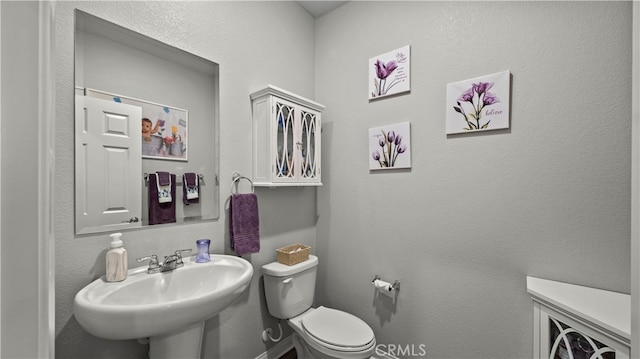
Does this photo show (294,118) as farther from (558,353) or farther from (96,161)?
(558,353)

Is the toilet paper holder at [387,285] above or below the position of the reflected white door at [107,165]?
below

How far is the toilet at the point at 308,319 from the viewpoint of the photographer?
1.27 meters

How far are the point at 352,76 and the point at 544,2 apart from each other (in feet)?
3.41

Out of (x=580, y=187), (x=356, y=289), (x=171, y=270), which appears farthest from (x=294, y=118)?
(x=580, y=187)

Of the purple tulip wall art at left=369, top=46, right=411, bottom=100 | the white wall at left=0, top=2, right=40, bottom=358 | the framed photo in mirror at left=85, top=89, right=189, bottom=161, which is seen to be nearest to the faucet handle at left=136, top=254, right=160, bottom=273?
the framed photo in mirror at left=85, top=89, right=189, bottom=161

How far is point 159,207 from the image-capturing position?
1.15 meters

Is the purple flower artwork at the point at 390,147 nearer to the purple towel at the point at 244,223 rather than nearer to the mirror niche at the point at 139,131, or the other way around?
the purple towel at the point at 244,223

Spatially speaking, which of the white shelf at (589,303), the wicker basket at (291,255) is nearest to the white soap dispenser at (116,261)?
the wicker basket at (291,255)

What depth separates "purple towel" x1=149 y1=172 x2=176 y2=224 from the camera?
3.70ft

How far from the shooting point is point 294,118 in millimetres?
1591

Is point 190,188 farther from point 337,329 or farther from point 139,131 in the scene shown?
point 337,329

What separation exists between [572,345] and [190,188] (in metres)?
1.75

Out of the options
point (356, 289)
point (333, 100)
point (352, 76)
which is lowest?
point (356, 289)

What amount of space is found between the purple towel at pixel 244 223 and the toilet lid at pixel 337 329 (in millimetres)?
565
